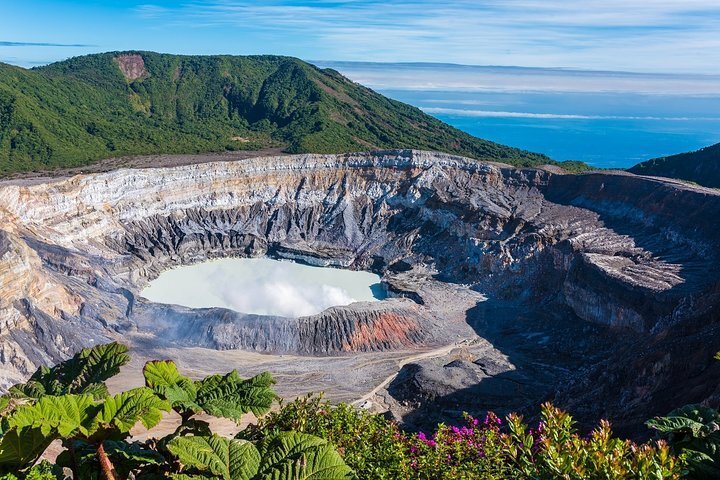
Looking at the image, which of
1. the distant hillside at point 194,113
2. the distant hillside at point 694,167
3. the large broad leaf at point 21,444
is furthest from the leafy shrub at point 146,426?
the distant hillside at point 694,167

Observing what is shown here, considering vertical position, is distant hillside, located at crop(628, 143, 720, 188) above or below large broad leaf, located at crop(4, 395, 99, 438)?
above

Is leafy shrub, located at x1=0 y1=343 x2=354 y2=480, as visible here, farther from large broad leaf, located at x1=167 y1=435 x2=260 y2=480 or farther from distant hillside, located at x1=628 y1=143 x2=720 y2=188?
distant hillside, located at x1=628 y1=143 x2=720 y2=188

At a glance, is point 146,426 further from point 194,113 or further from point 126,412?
point 194,113

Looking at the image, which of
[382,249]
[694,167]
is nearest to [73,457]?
[382,249]

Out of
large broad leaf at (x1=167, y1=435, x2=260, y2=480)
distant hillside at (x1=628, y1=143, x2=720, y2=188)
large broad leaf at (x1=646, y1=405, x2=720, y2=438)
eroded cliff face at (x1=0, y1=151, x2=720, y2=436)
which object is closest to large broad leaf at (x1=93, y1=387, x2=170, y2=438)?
large broad leaf at (x1=167, y1=435, x2=260, y2=480)

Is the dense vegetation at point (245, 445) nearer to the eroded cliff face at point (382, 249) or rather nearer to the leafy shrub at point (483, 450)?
the leafy shrub at point (483, 450)
